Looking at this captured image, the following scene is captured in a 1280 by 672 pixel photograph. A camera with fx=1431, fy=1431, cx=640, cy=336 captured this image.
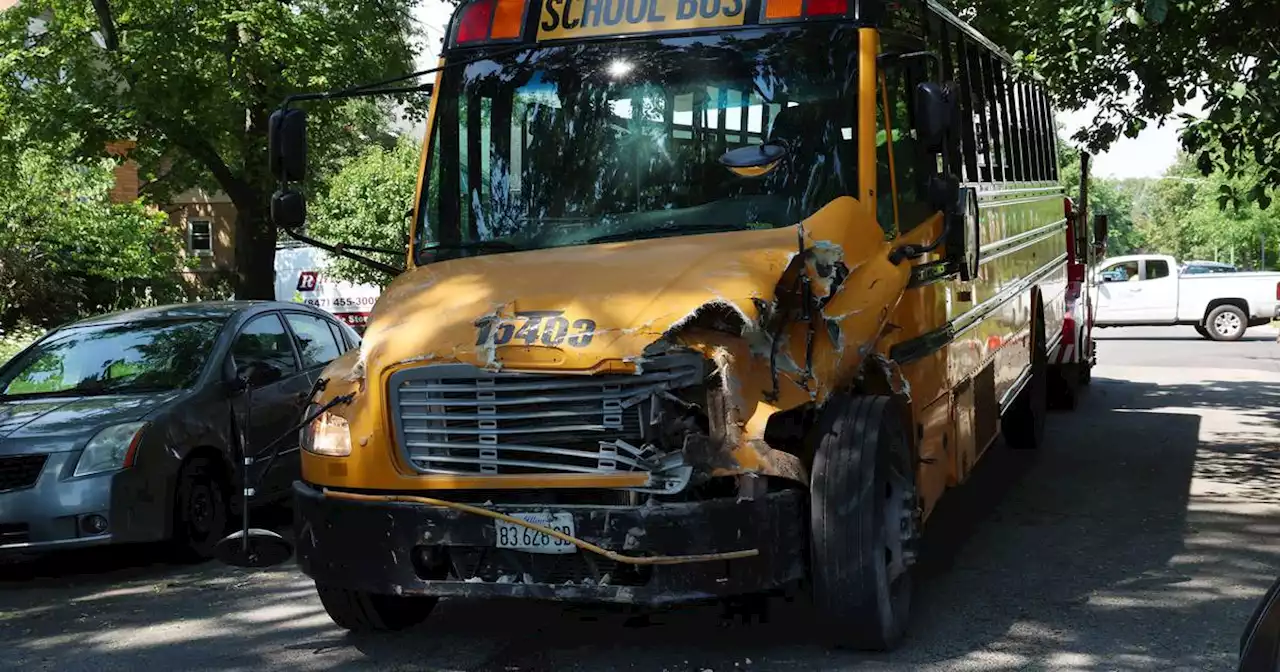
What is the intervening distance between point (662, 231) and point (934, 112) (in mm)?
1244

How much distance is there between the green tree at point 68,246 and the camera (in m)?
30.2

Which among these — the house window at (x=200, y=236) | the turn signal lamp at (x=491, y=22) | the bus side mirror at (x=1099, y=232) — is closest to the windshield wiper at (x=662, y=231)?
the turn signal lamp at (x=491, y=22)

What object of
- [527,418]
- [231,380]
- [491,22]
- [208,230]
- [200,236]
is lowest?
[231,380]

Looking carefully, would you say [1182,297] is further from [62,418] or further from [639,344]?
[639,344]

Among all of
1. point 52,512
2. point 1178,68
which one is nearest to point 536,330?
point 52,512

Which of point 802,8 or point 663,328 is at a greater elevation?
point 802,8

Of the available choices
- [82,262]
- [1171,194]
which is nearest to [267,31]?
[82,262]

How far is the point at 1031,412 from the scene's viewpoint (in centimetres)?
1199


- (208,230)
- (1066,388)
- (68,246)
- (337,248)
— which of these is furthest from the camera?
Result: (208,230)

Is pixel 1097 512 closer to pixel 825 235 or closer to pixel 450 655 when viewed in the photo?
pixel 825 235

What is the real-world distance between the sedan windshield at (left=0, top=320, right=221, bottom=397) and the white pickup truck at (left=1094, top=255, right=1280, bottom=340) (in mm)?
23952

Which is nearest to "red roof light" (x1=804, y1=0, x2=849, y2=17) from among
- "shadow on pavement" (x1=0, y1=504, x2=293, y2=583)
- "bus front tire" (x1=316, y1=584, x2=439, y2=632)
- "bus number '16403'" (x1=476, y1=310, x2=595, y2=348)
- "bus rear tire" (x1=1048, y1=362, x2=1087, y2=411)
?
"bus number '16403'" (x1=476, y1=310, x2=595, y2=348)

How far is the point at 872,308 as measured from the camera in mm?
5758

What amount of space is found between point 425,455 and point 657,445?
0.94 meters
